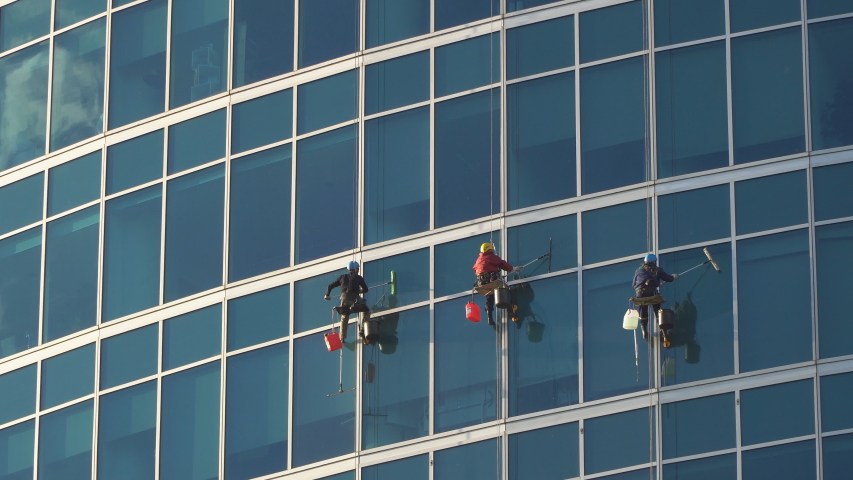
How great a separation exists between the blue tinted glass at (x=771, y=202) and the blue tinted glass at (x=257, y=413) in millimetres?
8655

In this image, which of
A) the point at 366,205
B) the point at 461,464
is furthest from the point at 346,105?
the point at 461,464

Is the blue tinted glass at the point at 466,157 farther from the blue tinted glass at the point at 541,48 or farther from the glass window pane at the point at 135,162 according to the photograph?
the glass window pane at the point at 135,162

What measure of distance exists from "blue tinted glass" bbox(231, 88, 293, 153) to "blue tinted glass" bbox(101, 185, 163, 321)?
195cm

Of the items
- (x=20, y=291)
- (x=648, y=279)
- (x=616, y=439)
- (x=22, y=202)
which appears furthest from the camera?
(x=22, y=202)

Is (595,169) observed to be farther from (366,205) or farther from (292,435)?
(292,435)

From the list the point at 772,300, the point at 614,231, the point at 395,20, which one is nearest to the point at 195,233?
the point at 395,20

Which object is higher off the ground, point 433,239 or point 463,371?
point 433,239

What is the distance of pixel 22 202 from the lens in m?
37.6

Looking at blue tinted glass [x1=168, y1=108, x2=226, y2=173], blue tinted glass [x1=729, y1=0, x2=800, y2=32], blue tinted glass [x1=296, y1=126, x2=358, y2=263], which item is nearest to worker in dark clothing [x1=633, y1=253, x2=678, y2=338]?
blue tinted glass [x1=729, y1=0, x2=800, y2=32]

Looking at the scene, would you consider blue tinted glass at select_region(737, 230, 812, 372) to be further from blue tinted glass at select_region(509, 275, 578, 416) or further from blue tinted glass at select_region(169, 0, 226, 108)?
blue tinted glass at select_region(169, 0, 226, 108)

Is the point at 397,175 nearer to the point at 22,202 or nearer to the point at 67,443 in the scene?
the point at 67,443

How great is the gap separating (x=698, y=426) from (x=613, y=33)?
24.0 ft

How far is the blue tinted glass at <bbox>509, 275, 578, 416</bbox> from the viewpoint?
1251 inches

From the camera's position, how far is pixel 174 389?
3459 centimetres
